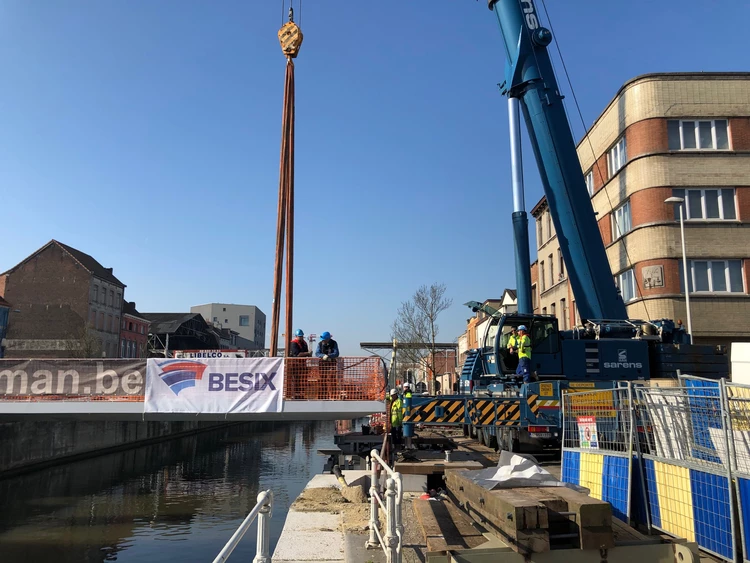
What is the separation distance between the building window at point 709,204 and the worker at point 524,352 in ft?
43.3

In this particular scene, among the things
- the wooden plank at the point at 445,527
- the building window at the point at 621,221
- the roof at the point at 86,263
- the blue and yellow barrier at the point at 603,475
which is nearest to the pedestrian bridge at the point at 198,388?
the blue and yellow barrier at the point at 603,475

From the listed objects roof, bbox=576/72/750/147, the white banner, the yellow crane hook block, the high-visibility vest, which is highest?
roof, bbox=576/72/750/147

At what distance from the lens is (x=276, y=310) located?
48.2 feet

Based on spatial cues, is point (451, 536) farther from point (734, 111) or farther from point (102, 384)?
point (734, 111)

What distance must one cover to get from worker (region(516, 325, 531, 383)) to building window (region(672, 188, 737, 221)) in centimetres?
1319

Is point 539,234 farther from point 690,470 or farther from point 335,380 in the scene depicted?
point 690,470

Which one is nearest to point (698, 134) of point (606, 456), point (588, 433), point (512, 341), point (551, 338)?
point (551, 338)

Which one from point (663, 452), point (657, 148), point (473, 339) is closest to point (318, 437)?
point (473, 339)

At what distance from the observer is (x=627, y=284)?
25.5 m

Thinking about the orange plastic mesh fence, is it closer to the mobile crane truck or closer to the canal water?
the mobile crane truck

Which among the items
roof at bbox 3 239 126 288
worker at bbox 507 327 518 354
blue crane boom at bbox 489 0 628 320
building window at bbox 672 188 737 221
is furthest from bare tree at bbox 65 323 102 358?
building window at bbox 672 188 737 221

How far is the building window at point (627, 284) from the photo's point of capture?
24.9 metres

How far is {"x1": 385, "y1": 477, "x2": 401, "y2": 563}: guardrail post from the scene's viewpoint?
17.7 ft

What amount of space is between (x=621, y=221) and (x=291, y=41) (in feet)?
56.5
